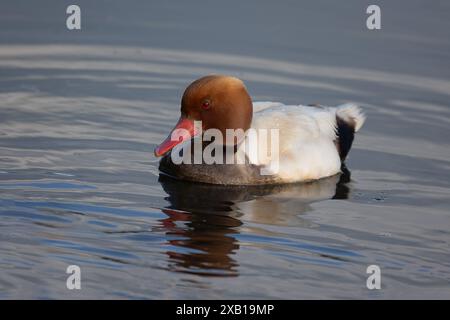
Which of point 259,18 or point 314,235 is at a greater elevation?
point 259,18

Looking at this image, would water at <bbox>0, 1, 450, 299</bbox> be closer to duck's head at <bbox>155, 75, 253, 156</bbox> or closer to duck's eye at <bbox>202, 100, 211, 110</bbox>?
duck's head at <bbox>155, 75, 253, 156</bbox>

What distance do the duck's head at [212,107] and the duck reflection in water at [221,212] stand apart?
1.68ft

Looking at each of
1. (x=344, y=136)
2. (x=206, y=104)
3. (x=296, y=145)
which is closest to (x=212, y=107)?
(x=206, y=104)

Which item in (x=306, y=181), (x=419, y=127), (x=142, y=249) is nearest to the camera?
(x=142, y=249)

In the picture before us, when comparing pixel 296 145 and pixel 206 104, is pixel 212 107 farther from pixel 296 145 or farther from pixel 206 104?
pixel 296 145

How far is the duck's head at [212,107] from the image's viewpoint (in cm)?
988

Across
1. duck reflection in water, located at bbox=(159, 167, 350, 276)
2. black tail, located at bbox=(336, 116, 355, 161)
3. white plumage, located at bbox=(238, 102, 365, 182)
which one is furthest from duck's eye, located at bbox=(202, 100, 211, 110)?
black tail, located at bbox=(336, 116, 355, 161)

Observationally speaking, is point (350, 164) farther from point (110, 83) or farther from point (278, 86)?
point (110, 83)

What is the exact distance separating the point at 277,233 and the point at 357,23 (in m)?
7.54

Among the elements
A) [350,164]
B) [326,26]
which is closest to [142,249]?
[350,164]

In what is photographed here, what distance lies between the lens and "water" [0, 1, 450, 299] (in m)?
7.80

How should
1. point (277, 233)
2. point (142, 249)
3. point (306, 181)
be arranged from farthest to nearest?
point (306, 181), point (277, 233), point (142, 249)

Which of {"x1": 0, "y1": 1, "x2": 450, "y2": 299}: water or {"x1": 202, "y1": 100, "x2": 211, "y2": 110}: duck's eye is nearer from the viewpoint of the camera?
{"x1": 0, "y1": 1, "x2": 450, "y2": 299}: water
